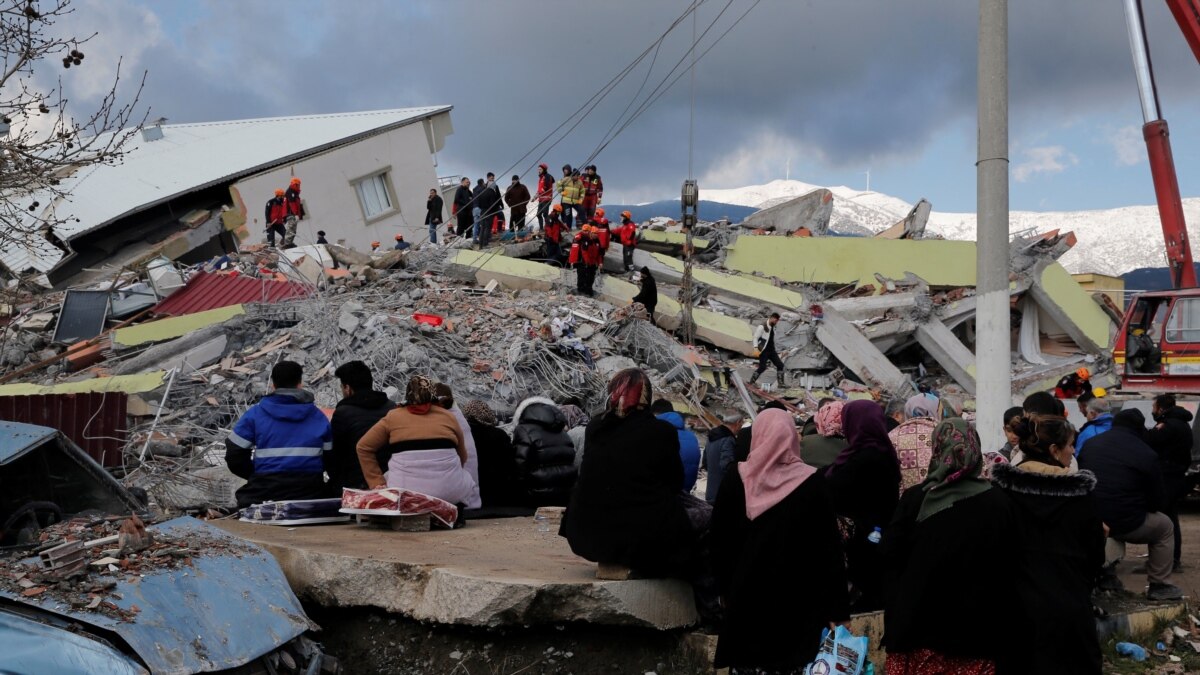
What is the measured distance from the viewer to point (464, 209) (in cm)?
2422

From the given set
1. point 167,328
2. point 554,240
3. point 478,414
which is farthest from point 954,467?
point 554,240

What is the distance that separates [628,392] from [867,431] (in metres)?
1.37

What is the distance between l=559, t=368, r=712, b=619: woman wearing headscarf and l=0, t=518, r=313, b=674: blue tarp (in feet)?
4.89

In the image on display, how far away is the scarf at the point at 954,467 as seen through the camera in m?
4.43

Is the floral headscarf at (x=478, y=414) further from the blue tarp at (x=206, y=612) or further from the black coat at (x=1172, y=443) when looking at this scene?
the black coat at (x=1172, y=443)

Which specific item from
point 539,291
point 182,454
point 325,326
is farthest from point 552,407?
point 539,291

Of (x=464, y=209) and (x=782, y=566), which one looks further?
(x=464, y=209)

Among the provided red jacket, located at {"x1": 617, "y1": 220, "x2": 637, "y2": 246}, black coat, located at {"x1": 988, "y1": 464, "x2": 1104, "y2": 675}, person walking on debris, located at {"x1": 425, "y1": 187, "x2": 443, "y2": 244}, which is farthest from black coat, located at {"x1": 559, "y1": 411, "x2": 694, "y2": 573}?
person walking on debris, located at {"x1": 425, "y1": 187, "x2": 443, "y2": 244}

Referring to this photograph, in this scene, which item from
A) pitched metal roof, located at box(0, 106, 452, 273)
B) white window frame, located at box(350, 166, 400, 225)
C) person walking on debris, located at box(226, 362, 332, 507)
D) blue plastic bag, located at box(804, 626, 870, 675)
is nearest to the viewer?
blue plastic bag, located at box(804, 626, 870, 675)

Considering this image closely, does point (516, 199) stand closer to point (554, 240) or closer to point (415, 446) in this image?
point (554, 240)

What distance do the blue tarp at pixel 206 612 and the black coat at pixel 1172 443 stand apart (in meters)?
6.76

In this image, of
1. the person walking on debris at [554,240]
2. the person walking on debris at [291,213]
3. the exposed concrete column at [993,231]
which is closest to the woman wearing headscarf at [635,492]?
the exposed concrete column at [993,231]

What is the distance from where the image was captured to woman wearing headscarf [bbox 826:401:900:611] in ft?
19.4

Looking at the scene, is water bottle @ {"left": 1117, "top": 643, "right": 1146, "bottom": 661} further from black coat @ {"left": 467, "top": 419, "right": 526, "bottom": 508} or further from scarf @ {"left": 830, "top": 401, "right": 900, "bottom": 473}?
black coat @ {"left": 467, "top": 419, "right": 526, "bottom": 508}
